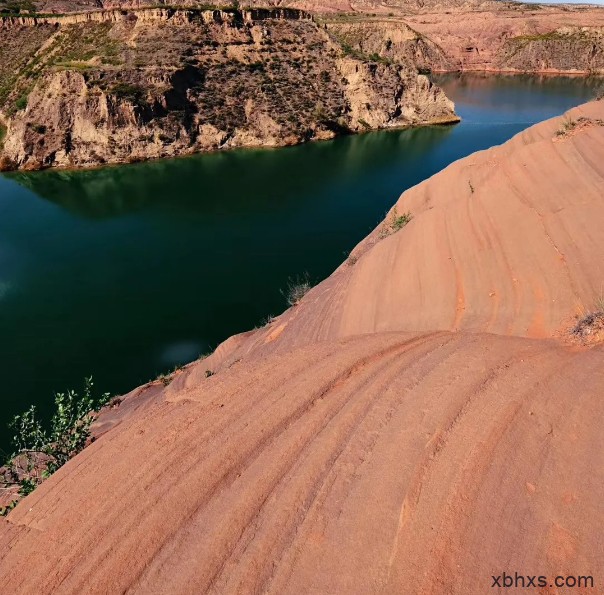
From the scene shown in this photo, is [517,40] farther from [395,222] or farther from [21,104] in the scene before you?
[395,222]

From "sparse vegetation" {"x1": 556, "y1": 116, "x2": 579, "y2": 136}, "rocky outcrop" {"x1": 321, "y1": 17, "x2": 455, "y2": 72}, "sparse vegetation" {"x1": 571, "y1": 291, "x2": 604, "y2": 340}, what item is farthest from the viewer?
"rocky outcrop" {"x1": 321, "y1": 17, "x2": 455, "y2": 72}

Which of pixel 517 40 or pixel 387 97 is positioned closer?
pixel 387 97

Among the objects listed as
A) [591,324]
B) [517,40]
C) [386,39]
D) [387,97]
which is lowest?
[591,324]

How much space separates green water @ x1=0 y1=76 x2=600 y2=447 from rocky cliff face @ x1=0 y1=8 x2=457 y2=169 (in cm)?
351

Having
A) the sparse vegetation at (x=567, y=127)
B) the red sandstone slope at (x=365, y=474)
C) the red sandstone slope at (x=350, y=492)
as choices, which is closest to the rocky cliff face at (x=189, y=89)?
the sparse vegetation at (x=567, y=127)

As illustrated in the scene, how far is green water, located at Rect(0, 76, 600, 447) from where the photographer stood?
21.0 m

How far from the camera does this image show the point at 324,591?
429 cm

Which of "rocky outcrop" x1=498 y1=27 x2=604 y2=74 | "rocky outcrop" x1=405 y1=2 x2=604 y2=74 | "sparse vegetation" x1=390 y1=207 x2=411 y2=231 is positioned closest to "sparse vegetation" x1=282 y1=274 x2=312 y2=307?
"sparse vegetation" x1=390 y1=207 x2=411 y2=231

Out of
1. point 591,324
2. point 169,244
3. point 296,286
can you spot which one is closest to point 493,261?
point 591,324

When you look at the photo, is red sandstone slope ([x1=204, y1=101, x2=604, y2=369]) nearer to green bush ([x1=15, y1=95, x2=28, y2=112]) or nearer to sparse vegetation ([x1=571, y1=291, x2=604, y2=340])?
sparse vegetation ([x1=571, y1=291, x2=604, y2=340])

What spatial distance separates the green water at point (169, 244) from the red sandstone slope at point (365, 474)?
12827mm

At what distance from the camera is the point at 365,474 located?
5.46 m

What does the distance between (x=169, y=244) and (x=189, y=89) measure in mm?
30744

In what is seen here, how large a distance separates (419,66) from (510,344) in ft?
403
